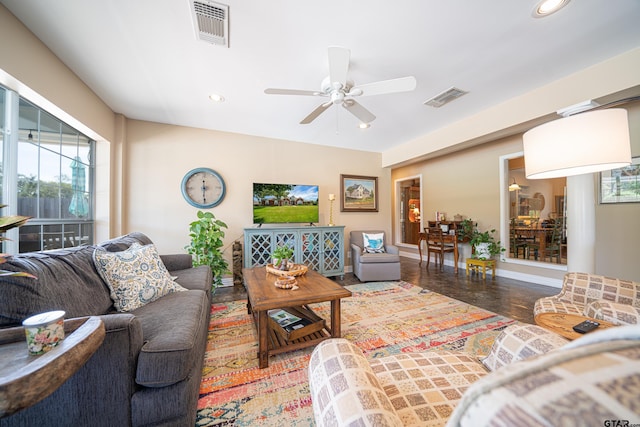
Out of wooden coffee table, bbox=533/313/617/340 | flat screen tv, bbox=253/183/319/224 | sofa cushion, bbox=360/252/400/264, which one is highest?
flat screen tv, bbox=253/183/319/224

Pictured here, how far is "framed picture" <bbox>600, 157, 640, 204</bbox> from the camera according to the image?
2.64m

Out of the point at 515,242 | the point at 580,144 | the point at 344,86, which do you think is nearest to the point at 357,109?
the point at 344,86

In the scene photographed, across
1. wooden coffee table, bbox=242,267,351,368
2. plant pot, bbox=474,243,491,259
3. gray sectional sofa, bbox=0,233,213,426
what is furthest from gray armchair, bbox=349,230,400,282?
gray sectional sofa, bbox=0,233,213,426

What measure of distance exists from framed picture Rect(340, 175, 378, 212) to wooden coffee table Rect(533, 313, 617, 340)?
3361mm

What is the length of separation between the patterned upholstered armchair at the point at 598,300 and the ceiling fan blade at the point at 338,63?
7.65ft

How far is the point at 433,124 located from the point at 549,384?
12.9 ft

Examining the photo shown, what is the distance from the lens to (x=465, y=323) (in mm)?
2262

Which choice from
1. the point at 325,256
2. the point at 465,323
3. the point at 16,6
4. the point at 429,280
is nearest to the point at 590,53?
the point at 465,323

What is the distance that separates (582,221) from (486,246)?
1787mm

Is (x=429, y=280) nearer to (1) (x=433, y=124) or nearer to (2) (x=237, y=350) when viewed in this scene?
(1) (x=433, y=124)

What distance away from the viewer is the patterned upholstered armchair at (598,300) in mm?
1341

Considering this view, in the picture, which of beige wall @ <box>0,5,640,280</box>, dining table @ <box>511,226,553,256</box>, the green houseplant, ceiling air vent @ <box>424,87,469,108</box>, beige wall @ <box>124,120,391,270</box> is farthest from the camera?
dining table @ <box>511,226,553,256</box>

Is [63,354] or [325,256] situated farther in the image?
[325,256]

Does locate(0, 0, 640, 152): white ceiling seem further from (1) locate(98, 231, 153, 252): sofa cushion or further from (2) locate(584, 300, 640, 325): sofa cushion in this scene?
(2) locate(584, 300, 640, 325): sofa cushion
